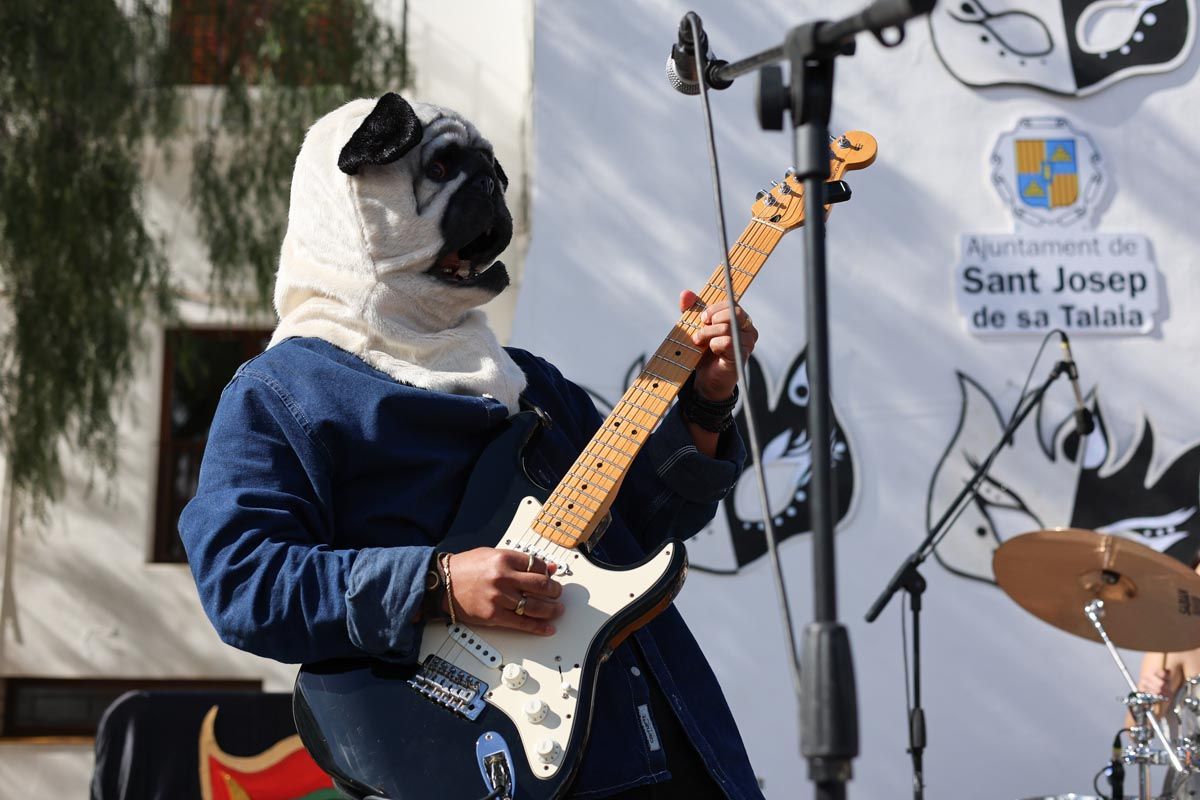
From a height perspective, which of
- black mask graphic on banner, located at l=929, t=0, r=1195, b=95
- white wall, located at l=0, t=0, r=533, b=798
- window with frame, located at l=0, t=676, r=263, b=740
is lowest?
window with frame, located at l=0, t=676, r=263, b=740

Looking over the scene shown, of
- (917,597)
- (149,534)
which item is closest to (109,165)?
A: (149,534)

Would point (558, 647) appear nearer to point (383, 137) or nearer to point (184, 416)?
point (383, 137)

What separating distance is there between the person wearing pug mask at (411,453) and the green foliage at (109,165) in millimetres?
3836

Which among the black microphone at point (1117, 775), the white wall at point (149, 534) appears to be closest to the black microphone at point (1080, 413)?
the black microphone at point (1117, 775)

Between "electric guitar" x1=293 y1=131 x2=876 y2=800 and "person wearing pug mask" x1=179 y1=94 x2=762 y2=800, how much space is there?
3cm

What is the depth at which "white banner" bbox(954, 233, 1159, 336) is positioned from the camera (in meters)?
4.87

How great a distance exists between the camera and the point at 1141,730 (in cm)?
391

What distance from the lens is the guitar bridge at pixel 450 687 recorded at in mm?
1666

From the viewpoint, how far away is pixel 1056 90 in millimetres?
5027

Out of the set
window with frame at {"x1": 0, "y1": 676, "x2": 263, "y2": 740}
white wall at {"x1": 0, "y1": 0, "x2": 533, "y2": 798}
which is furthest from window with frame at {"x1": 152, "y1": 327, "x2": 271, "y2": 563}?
window with frame at {"x1": 0, "y1": 676, "x2": 263, "y2": 740}

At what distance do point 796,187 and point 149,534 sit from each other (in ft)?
19.4

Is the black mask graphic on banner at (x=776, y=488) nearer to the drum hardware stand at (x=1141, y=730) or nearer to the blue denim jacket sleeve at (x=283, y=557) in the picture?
the drum hardware stand at (x=1141, y=730)

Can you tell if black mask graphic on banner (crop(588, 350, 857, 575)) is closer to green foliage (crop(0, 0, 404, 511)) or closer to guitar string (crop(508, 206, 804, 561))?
green foliage (crop(0, 0, 404, 511))

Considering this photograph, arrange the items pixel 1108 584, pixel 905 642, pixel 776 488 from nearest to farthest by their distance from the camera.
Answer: pixel 1108 584
pixel 905 642
pixel 776 488
